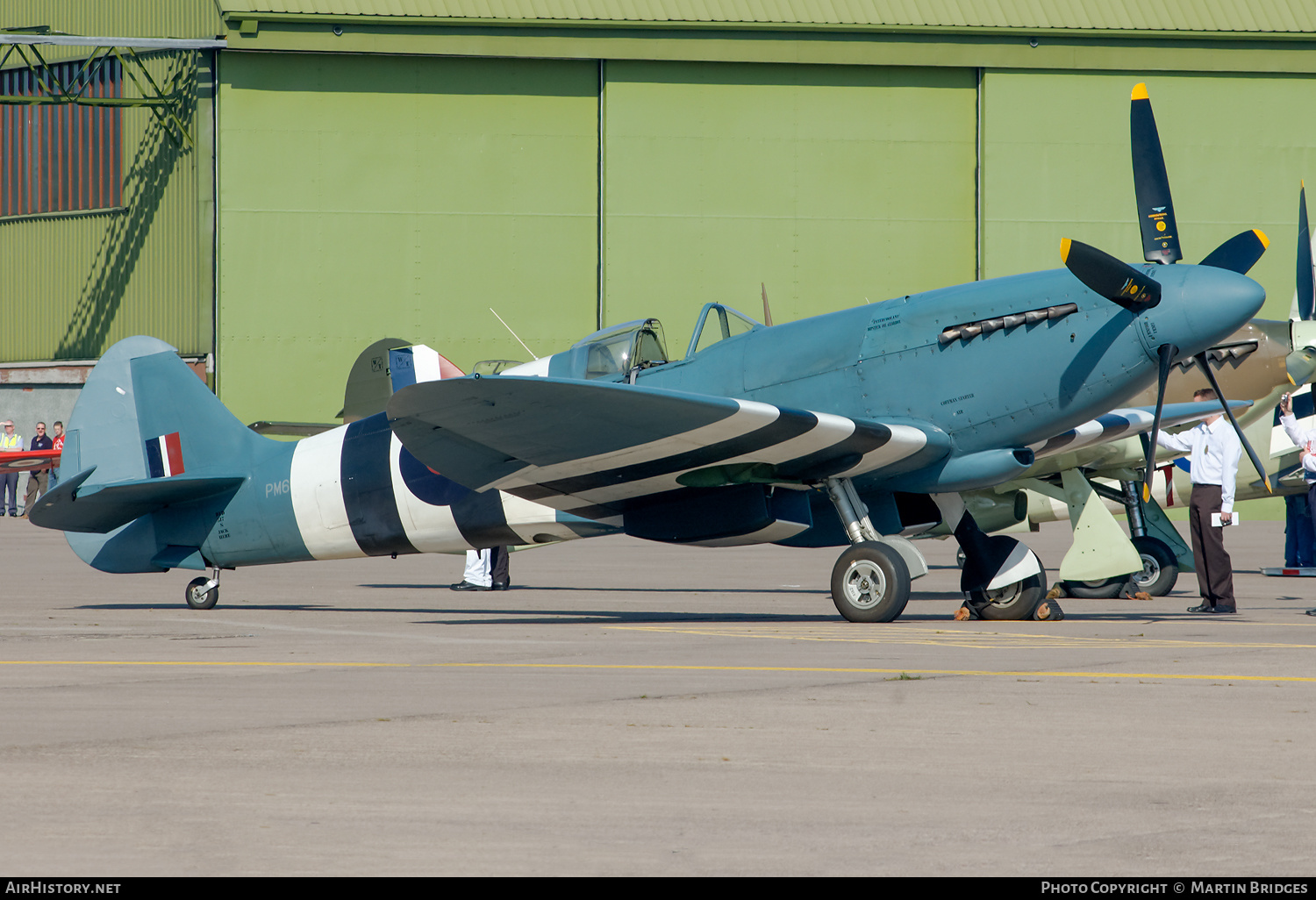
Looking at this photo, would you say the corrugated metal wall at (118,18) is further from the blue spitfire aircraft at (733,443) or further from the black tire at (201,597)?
the black tire at (201,597)

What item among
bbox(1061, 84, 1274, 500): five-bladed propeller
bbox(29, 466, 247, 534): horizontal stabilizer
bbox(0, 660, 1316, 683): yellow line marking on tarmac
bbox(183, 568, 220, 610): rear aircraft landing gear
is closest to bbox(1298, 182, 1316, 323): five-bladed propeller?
Result: bbox(1061, 84, 1274, 500): five-bladed propeller

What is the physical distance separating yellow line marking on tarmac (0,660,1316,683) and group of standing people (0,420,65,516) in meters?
25.8

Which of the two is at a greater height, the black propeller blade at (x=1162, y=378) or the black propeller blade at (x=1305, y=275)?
the black propeller blade at (x=1305, y=275)

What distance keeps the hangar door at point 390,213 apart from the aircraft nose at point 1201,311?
22666 mm

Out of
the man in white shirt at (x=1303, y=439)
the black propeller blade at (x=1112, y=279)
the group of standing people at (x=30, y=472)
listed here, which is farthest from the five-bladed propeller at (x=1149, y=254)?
the group of standing people at (x=30, y=472)

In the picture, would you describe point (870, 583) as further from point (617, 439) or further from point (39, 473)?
point (39, 473)

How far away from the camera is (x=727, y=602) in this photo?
1425 cm

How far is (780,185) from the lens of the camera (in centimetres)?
3309

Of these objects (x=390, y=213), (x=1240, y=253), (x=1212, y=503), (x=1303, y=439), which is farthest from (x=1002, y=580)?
(x=390, y=213)

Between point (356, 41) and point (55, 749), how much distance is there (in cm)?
2754

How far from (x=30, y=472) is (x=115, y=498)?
2466cm

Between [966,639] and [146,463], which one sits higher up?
[146,463]

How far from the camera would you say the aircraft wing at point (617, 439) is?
10.4 m
